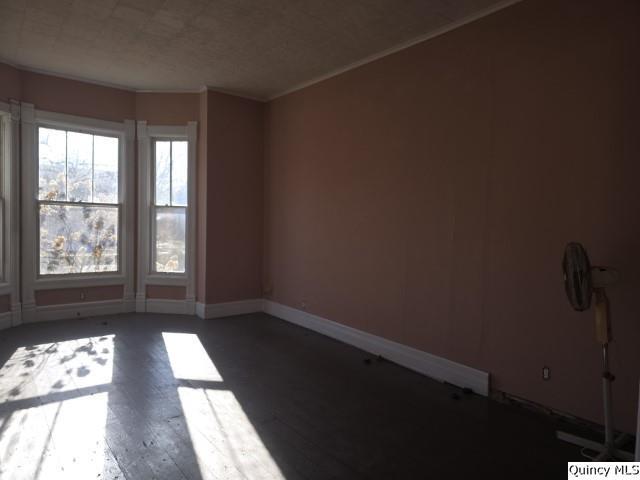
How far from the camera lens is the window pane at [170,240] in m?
5.93

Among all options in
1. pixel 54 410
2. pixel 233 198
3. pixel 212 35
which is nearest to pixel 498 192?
pixel 212 35

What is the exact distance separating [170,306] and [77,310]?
1.14m

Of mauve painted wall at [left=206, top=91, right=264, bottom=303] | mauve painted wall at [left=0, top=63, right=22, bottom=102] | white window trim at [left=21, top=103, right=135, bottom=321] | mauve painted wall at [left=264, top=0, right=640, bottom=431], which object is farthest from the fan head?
mauve painted wall at [left=0, top=63, right=22, bottom=102]

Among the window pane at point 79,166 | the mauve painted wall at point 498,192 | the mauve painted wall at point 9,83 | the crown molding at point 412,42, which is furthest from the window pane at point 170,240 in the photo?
the crown molding at point 412,42

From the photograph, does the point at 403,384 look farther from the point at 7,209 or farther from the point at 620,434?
the point at 7,209

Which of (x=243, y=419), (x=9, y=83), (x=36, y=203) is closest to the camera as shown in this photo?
(x=243, y=419)

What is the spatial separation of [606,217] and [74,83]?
589 cm

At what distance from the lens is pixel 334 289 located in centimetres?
491

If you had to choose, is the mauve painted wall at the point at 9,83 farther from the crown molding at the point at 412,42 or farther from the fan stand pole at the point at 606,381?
the fan stand pole at the point at 606,381

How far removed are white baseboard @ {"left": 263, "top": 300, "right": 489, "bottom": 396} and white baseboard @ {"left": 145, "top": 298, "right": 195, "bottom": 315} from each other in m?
1.38

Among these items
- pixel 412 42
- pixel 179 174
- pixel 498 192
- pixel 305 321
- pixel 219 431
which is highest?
pixel 412 42

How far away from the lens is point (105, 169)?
5730 millimetres

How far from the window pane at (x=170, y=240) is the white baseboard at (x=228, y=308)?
2.14ft

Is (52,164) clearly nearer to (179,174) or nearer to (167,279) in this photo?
(179,174)
